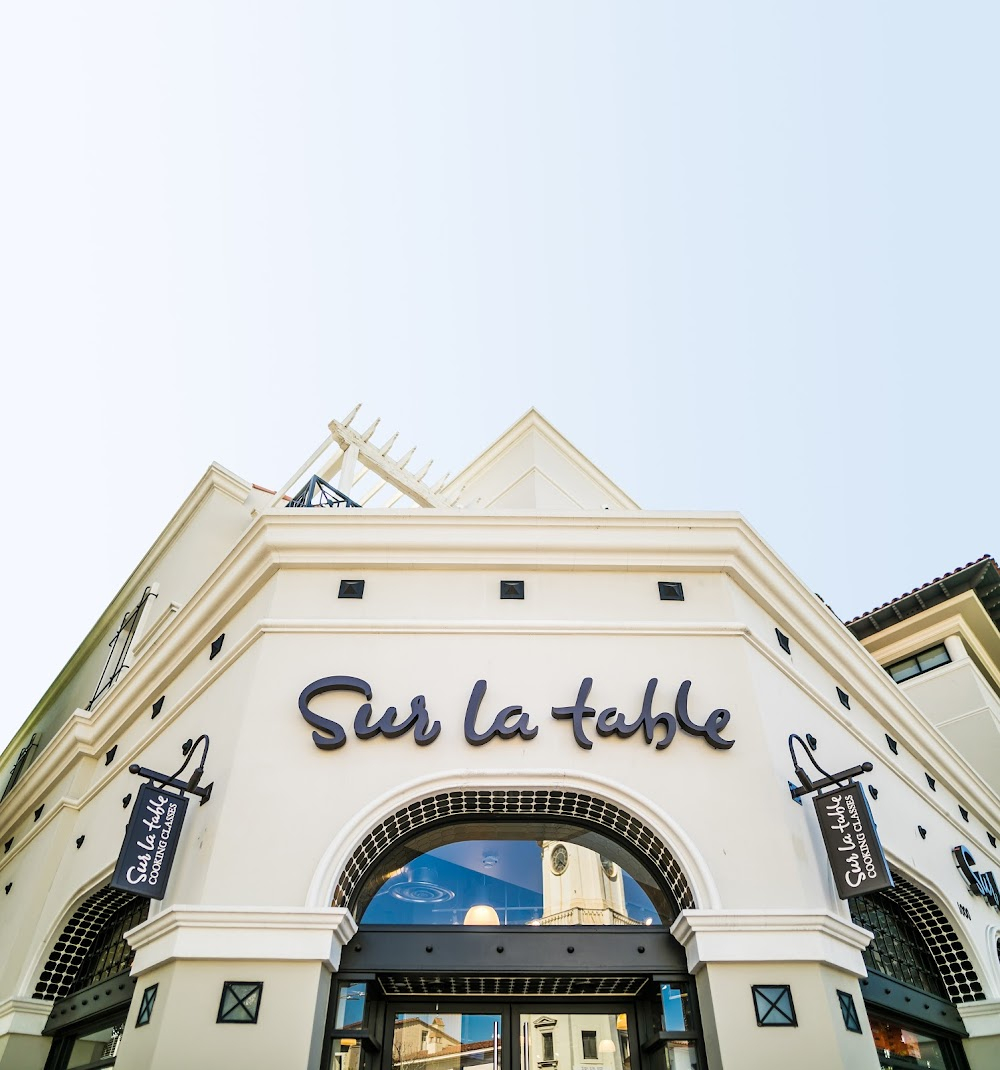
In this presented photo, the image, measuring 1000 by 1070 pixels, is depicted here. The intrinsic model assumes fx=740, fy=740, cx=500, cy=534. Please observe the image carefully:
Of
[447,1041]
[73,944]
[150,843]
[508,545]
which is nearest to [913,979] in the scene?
[447,1041]

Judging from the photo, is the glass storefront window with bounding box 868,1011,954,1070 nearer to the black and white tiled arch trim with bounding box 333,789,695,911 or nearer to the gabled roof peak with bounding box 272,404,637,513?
the black and white tiled arch trim with bounding box 333,789,695,911

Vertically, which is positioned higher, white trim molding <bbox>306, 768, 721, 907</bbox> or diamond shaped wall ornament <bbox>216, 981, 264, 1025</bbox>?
white trim molding <bbox>306, 768, 721, 907</bbox>

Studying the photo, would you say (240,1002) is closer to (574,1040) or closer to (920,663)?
(574,1040)

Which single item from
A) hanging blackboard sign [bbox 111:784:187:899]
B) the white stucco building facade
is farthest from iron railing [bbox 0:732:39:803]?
hanging blackboard sign [bbox 111:784:187:899]

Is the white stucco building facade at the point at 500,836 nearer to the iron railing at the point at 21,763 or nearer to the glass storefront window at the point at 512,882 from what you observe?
the glass storefront window at the point at 512,882

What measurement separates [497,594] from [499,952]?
12.9ft

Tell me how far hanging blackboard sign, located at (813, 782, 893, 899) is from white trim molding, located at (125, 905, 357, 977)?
496 cm

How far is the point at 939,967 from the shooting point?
11180 mm

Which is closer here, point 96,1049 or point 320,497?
point 96,1049

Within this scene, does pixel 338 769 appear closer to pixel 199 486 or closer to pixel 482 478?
pixel 482 478

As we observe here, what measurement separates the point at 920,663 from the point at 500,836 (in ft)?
49.3

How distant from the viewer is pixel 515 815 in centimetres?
830

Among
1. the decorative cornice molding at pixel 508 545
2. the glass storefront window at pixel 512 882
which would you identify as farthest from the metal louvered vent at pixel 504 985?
the decorative cornice molding at pixel 508 545

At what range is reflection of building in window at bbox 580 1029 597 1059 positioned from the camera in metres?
7.50
